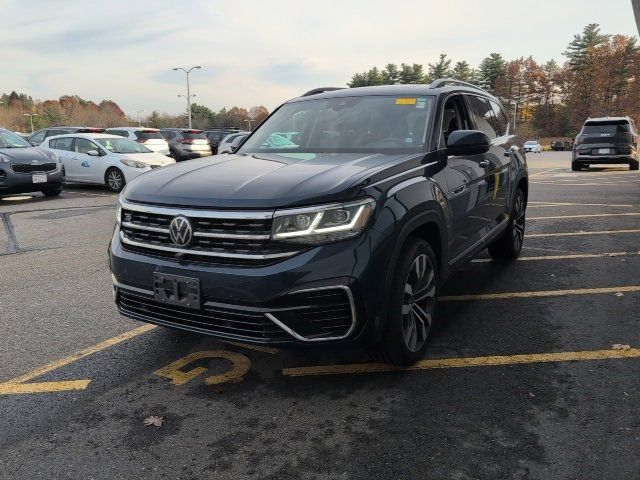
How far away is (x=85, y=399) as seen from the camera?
324cm

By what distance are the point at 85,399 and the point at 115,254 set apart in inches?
33.8

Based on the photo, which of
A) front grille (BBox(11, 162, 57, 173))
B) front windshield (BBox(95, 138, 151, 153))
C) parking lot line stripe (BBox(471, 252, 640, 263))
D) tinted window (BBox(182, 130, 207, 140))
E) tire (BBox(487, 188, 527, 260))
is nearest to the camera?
tire (BBox(487, 188, 527, 260))

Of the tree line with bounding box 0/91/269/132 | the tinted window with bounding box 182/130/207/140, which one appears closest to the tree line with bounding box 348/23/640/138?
the tree line with bounding box 0/91/269/132

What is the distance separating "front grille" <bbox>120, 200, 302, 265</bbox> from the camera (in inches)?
113

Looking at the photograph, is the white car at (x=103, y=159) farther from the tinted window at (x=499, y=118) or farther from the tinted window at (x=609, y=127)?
the tinted window at (x=609, y=127)

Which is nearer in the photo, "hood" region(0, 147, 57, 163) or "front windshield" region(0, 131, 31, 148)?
"hood" region(0, 147, 57, 163)

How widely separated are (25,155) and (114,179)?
2370 mm

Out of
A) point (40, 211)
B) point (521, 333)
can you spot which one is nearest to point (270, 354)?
point (521, 333)

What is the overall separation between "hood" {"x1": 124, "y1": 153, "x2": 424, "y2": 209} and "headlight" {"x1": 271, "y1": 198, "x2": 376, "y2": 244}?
5 centimetres

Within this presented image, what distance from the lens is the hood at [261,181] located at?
294cm

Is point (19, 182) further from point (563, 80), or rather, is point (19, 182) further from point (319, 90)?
point (563, 80)

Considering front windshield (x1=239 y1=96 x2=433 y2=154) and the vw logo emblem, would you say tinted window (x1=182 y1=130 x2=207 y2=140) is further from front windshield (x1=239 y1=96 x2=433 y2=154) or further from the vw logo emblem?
the vw logo emblem

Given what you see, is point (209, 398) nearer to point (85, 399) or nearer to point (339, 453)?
point (85, 399)

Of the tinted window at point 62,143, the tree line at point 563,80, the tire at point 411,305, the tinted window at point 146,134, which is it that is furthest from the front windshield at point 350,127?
the tree line at point 563,80
